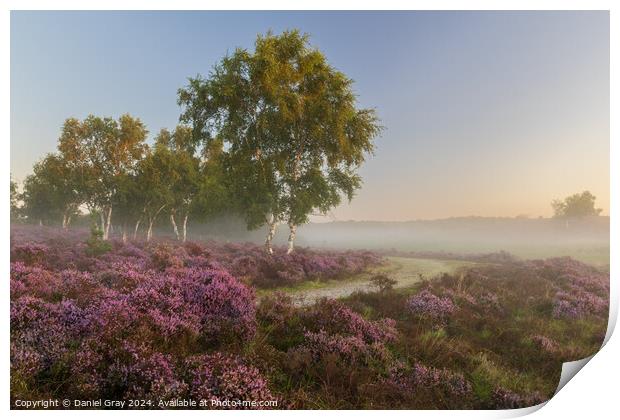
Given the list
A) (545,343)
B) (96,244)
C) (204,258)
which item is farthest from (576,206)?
(96,244)

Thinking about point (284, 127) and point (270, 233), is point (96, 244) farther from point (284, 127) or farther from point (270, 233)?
point (284, 127)

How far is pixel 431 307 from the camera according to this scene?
25.6 feet

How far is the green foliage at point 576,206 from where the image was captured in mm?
7922

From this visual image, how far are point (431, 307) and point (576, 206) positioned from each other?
4.25 m

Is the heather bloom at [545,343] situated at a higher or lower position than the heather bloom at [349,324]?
lower

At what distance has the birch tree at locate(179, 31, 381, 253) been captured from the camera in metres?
8.79

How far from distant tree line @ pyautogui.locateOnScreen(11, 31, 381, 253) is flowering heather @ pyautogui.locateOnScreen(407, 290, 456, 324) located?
3061 millimetres

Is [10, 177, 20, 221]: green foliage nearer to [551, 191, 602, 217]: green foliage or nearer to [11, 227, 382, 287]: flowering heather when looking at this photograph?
[11, 227, 382, 287]: flowering heather

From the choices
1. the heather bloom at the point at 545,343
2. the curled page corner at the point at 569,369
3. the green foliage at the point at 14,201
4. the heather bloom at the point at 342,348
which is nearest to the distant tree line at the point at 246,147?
the green foliage at the point at 14,201

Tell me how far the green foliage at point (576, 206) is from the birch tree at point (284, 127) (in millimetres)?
4691

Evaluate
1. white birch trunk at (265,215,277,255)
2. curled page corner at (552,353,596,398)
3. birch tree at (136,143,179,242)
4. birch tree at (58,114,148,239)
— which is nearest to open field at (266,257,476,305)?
white birch trunk at (265,215,277,255)

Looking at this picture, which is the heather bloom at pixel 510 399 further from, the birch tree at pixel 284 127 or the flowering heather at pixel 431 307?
the birch tree at pixel 284 127

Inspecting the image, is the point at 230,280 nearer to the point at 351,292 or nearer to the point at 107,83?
the point at 351,292
